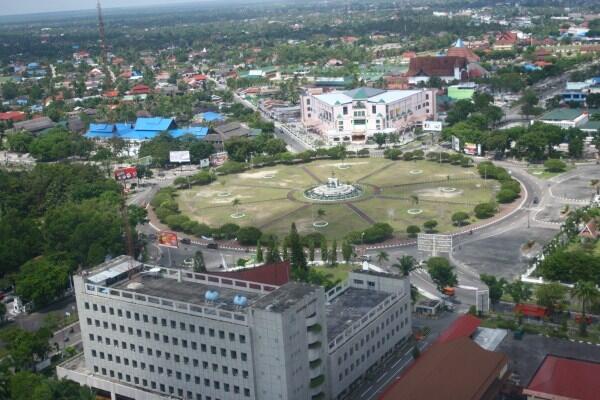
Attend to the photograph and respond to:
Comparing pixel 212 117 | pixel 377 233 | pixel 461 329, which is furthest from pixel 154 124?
pixel 461 329

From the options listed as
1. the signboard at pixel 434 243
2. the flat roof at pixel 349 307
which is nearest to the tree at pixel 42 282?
the flat roof at pixel 349 307

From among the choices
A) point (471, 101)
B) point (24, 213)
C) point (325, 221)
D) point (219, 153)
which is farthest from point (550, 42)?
point (24, 213)

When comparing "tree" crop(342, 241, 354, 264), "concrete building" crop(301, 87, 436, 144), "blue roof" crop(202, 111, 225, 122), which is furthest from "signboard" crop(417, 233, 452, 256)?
"blue roof" crop(202, 111, 225, 122)

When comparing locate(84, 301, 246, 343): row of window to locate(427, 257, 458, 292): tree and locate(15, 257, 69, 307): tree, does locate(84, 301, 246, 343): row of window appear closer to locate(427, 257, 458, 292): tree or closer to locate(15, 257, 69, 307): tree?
locate(15, 257, 69, 307): tree

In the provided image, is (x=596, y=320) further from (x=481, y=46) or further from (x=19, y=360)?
(x=481, y=46)

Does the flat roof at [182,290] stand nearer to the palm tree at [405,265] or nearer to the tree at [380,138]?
the palm tree at [405,265]

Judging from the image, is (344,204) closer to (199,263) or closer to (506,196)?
(506,196)
